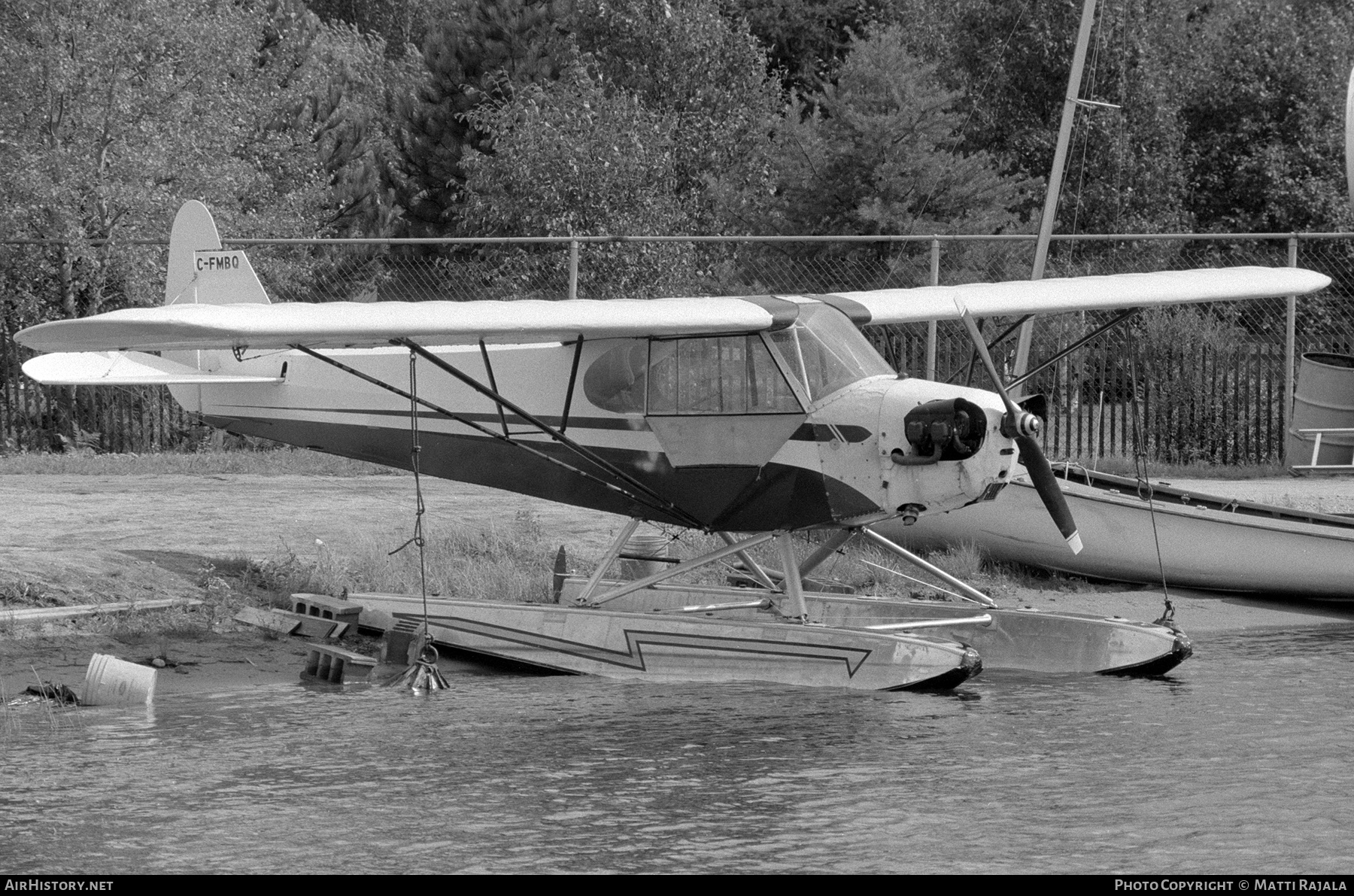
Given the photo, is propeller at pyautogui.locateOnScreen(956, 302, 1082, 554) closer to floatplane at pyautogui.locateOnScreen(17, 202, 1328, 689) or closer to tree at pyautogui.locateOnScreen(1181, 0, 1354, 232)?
floatplane at pyautogui.locateOnScreen(17, 202, 1328, 689)

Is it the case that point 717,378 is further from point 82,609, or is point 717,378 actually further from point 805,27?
point 805,27

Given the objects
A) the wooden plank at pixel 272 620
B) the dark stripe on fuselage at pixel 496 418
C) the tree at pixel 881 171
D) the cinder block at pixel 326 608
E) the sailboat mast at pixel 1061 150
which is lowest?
the wooden plank at pixel 272 620

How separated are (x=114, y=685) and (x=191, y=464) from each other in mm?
8086

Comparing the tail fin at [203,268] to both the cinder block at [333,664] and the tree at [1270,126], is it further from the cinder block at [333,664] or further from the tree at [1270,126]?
the tree at [1270,126]

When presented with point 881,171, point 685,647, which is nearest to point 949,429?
point 685,647

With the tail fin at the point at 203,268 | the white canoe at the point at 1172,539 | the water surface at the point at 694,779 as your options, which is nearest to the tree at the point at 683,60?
the white canoe at the point at 1172,539

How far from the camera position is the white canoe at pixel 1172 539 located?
41.1 ft

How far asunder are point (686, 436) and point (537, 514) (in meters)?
4.83

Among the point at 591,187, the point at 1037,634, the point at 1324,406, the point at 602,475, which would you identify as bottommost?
the point at 1037,634

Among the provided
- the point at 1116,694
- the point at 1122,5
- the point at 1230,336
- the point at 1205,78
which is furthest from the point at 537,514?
the point at 1205,78

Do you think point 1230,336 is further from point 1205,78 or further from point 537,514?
point 1205,78

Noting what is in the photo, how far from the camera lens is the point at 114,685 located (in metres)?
8.98

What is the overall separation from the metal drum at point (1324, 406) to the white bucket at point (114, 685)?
1264 cm

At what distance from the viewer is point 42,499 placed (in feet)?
46.5
